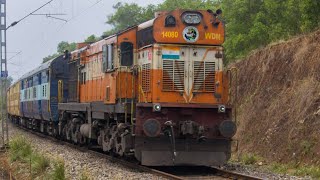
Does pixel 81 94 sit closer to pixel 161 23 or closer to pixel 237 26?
pixel 161 23

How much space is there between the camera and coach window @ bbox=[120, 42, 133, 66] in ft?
44.2

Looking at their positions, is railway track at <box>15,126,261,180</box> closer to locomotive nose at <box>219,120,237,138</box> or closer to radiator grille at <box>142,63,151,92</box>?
locomotive nose at <box>219,120,237,138</box>

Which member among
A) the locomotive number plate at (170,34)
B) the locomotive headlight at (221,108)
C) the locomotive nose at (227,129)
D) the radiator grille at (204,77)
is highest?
the locomotive number plate at (170,34)

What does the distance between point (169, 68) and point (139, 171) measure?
2.65m

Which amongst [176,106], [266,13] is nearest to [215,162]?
[176,106]

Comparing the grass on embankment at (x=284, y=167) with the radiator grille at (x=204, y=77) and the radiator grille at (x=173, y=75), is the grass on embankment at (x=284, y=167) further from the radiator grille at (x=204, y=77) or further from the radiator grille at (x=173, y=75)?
the radiator grille at (x=173, y=75)

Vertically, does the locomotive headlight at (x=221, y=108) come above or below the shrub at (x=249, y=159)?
above

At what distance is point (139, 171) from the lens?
497 inches

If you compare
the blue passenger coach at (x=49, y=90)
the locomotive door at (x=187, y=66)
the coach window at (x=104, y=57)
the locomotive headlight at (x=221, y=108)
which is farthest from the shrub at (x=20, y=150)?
the locomotive headlight at (x=221, y=108)

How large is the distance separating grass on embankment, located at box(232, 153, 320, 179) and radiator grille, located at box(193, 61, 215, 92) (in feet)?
8.80

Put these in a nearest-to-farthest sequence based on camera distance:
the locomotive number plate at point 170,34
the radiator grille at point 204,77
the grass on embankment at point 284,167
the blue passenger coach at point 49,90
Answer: the grass on embankment at point 284,167, the locomotive number plate at point 170,34, the radiator grille at point 204,77, the blue passenger coach at point 49,90

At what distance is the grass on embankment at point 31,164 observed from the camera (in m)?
10.6

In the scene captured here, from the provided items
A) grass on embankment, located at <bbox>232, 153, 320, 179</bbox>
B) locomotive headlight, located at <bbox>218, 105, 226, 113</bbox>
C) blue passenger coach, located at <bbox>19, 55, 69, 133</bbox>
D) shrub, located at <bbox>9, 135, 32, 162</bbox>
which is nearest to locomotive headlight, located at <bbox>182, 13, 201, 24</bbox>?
locomotive headlight, located at <bbox>218, 105, 226, 113</bbox>

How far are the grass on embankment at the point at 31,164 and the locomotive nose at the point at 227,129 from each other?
12.6 ft
